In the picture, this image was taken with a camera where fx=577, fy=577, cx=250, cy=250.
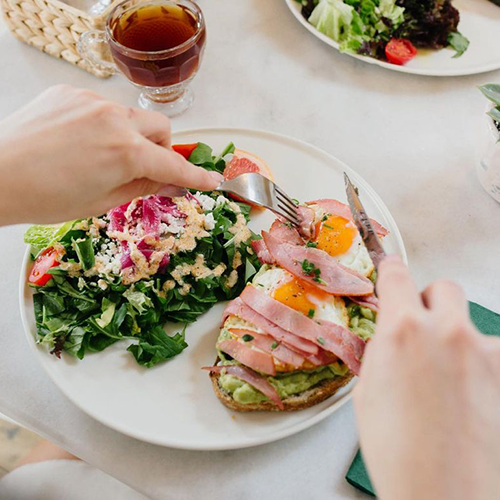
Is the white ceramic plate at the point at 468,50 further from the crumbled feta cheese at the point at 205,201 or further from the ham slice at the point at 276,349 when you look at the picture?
the ham slice at the point at 276,349

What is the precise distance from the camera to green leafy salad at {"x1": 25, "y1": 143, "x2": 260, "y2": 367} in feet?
5.53

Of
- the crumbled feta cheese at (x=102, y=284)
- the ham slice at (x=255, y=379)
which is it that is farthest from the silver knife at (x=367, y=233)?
the crumbled feta cheese at (x=102, y=284)

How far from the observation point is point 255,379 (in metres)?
1.51

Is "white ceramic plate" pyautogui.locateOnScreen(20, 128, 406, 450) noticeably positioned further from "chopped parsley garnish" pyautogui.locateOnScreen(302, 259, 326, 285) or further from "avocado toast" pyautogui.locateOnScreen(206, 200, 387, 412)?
"chopped parsley garnish" pyautogui.locateOnScreen(302, 259, 326, 285)

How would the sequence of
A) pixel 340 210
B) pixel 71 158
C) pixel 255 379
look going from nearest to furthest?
pixel 71 158
pixel 255 379
pixel 340 210

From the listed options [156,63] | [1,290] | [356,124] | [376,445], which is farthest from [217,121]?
[376,445]

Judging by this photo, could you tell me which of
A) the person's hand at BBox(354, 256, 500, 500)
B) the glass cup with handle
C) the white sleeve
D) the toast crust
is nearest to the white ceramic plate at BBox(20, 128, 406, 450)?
the toast crust

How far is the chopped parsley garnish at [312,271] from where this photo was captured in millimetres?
1631

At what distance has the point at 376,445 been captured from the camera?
3.06 feet

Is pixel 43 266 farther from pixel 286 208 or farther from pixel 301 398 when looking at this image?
pixel 301 398

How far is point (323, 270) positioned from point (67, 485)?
3.48ft

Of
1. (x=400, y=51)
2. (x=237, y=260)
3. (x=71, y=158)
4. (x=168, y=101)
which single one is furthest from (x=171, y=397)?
(x=400, y=51)

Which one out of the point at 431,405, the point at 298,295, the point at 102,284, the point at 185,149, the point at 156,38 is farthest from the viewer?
the point at 156,38

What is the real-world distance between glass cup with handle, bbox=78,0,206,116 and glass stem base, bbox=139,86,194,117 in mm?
37
